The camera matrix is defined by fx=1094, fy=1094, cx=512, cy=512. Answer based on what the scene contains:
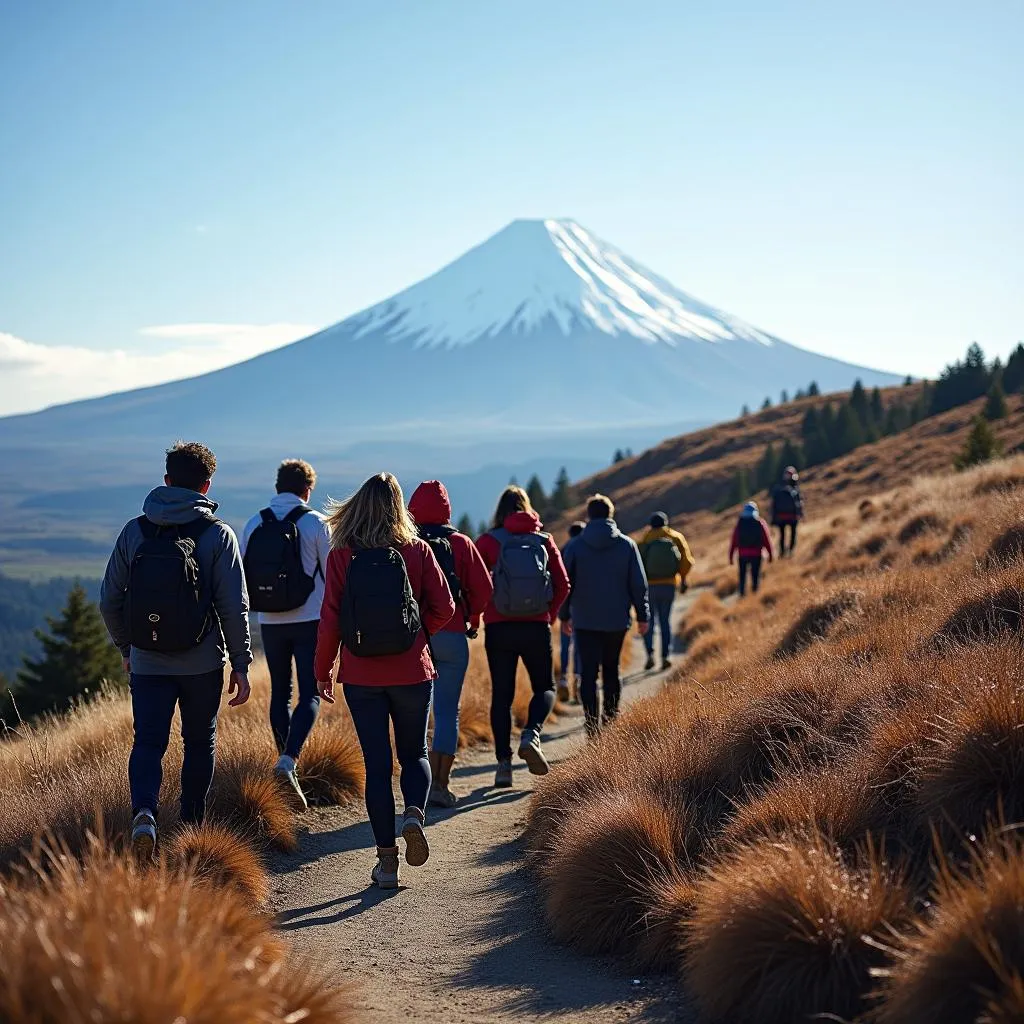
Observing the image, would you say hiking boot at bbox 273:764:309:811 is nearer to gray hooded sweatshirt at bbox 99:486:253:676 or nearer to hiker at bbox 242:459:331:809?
hiker at bbox 242:459:331:809

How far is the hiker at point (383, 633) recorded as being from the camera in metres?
5.55

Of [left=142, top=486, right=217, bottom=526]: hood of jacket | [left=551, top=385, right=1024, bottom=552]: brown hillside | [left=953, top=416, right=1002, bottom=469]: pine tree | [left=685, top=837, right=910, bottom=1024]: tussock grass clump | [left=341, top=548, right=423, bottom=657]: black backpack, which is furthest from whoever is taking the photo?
[left=551, top=385, right=1024, bottom=552]: brown hillside

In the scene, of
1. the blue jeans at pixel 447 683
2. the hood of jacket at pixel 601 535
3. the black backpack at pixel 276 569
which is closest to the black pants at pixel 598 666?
the hood of jacket at pixel 601 535

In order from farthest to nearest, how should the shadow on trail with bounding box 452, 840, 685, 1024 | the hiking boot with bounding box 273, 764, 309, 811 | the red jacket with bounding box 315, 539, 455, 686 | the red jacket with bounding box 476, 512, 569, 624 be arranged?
the red jacket with bounding box 476, 512, 569, 624 < the hiking boot with bounding box 273, 764, 309, 811 < the red jacket with bounding box 315, 539, 455, 686 < the shadow on trail with bounding box 452, 840, 685, 1024

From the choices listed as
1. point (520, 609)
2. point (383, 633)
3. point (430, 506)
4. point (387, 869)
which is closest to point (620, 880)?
point (387, 869)

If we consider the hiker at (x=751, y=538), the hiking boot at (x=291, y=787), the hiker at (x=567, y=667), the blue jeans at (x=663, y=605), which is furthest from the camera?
the hiker at (x=751, y=538)

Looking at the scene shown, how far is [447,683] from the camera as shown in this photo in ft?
25.4

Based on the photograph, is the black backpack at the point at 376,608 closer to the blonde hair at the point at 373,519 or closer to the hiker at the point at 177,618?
the blonde hair at the point at 373,519

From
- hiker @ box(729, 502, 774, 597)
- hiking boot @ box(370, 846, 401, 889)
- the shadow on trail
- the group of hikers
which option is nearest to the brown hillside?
hiker @ box(729, 502, 774, 597)

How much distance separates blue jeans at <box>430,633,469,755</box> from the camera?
7.62 metres

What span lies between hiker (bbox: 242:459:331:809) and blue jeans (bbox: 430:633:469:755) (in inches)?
35.6

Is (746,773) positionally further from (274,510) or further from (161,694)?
(274,510)

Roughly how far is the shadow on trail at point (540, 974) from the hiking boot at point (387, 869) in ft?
1.70

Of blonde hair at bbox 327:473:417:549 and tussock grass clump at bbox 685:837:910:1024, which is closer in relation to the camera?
tussock grass clump at bbox 685:837:910:1024
